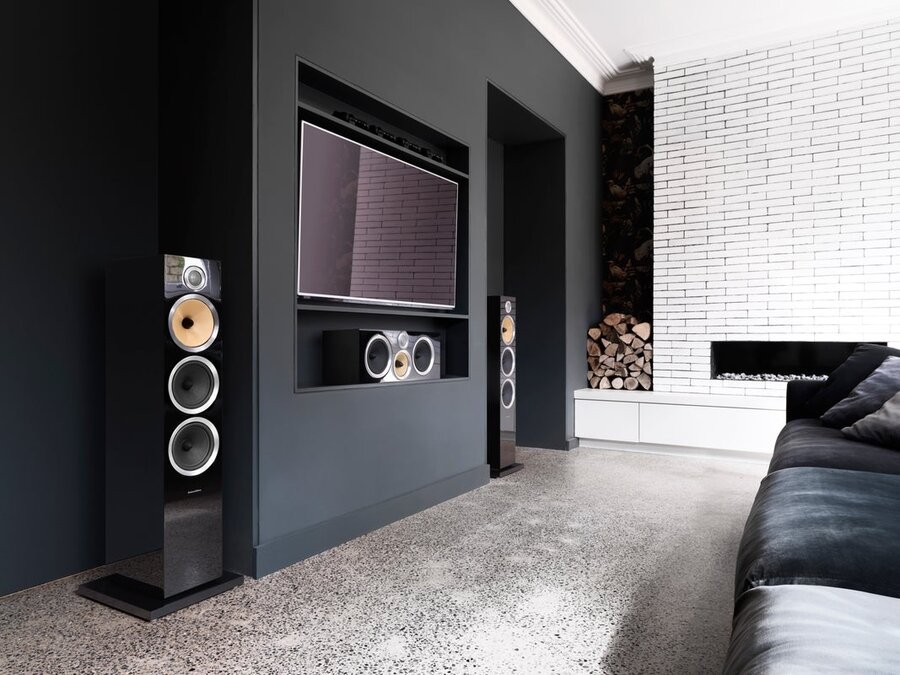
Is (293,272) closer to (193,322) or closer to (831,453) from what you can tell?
(193,322)

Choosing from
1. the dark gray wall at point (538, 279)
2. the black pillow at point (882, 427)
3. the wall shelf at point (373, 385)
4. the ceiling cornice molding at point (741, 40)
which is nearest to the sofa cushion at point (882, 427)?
the black pillow at point (882, 427)

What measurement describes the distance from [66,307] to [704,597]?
2.29 meters

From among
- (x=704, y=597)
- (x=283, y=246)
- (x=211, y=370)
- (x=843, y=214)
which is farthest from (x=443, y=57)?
(x=843, y=214)

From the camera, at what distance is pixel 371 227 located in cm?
294

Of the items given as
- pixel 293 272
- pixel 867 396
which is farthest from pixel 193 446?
pixel 867 396

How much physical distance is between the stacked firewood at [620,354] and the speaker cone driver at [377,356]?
2.70 metres

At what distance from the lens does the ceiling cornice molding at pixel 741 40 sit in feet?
14.5

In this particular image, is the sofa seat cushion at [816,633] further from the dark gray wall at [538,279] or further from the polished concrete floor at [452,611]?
the dark gray wall at [538,279]

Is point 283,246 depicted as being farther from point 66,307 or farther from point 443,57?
point 443,57

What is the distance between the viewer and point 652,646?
5.74 feet

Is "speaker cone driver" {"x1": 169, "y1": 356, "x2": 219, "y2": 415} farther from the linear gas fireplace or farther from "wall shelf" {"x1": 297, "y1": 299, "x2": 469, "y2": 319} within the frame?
the linear gas fireplace

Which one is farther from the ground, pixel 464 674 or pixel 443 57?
pixel 443 57

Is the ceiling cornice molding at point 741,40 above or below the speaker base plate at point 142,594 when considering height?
above

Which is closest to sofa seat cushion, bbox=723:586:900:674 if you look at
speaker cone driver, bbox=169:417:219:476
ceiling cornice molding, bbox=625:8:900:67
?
speaker cone driver, bbox=169:417:219:476
